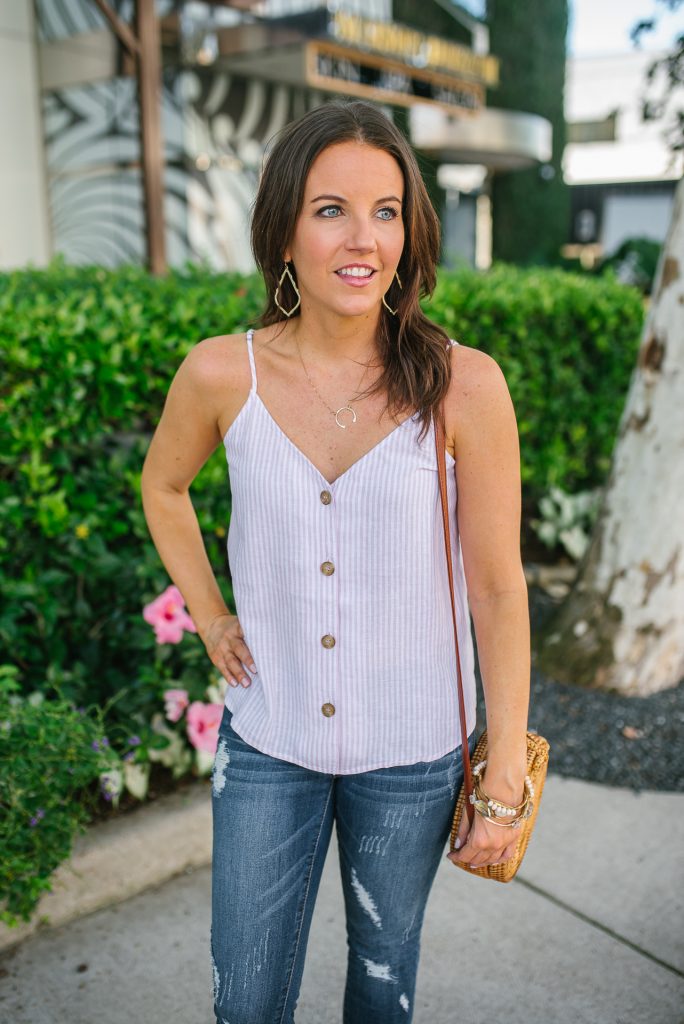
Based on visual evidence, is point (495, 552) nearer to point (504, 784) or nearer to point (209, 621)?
point (504, 784)

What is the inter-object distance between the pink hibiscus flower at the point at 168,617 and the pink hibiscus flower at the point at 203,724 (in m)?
0.22

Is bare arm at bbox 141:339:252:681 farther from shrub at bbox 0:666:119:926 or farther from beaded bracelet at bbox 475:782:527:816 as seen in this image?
shrub at bbox 0:666:119:926

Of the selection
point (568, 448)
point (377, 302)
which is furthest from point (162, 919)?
point (568, 448)

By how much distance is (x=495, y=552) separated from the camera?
63.8 inches

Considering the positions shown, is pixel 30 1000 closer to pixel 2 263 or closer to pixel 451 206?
pixel 2 263

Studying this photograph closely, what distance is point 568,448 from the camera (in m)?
6.14

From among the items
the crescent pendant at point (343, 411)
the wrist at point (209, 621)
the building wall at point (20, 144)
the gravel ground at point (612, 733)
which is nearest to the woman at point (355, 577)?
the crescent pendant at point (343, 411)

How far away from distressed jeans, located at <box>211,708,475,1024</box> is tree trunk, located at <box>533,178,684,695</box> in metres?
2.40

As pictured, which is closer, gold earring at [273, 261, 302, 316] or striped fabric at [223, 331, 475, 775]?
striped fabric at [223, 331, 475, 775]

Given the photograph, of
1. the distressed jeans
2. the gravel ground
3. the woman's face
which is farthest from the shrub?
the gravel ground

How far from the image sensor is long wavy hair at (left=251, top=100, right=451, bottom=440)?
1.59m

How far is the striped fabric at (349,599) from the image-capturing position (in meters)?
1.60

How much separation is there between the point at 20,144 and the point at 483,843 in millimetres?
10510

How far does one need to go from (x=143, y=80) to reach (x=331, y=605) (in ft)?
27.3
